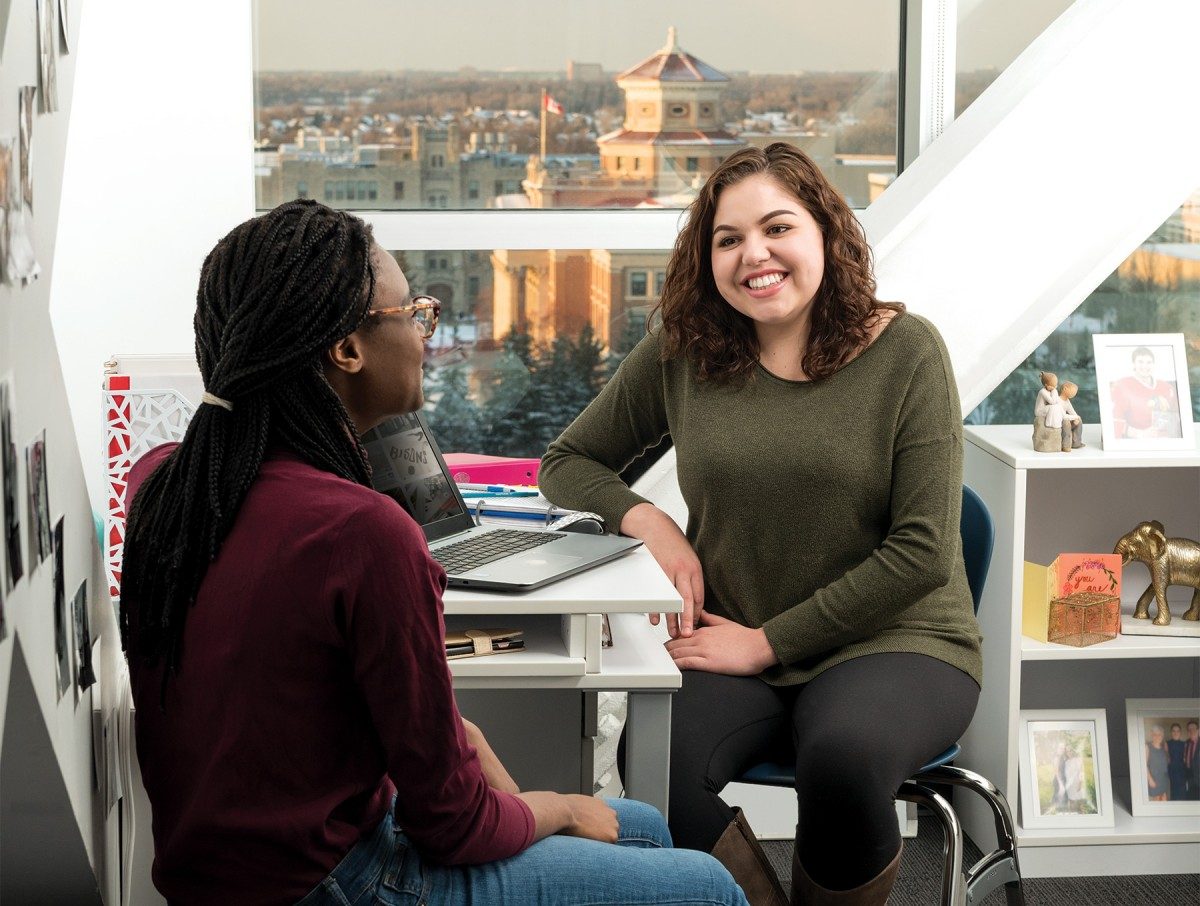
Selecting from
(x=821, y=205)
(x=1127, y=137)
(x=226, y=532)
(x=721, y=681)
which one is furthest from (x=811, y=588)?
(x=1127, y=137)

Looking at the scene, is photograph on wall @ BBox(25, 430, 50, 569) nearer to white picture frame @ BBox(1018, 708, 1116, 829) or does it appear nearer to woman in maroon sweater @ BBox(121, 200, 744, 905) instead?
woman in maroon sweater @ BBox(121, 200, 744, 905)

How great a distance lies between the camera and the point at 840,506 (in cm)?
202

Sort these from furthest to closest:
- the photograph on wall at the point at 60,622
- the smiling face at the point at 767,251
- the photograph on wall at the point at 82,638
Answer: the smiling face at the point at 767,251, the photograph on wall at the point at 82,638, the photograph on wall at the point at 60,622

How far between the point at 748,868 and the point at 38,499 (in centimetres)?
103

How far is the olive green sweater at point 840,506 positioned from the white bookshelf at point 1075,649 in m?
0.57

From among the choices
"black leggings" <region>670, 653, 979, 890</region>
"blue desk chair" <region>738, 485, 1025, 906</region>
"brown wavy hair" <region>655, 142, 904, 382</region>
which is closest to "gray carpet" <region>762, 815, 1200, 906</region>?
"blue desk chair" <region>738, 485, 1025, 906</region>

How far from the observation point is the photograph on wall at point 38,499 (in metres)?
1.10

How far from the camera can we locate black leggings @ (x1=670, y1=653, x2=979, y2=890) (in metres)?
1.84

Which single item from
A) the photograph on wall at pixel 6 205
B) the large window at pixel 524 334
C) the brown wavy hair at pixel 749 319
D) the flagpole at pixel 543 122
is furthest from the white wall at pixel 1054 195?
the photograph on wall at pixel 6 205

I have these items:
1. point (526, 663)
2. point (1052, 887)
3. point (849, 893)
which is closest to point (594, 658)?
point (526, 663)

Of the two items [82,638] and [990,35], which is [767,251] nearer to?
[82,638]

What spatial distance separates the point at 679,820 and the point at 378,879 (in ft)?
2.34

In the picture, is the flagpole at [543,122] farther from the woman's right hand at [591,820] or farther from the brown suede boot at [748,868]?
the woman's right hand at [591,820]

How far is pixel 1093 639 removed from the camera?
264cm
